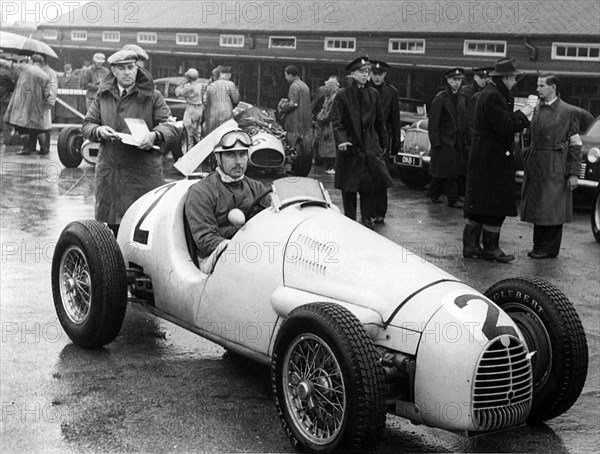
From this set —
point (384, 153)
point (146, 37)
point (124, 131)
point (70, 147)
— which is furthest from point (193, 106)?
point (146, 37)

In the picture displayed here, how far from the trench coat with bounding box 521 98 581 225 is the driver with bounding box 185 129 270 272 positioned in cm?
481

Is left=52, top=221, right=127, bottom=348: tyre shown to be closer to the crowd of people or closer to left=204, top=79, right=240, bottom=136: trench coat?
the crowd of people

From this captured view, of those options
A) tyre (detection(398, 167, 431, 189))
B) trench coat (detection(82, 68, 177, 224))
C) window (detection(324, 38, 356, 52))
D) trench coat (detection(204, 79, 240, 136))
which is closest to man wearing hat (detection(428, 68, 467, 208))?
tyre (detection(398, 167, 431, 189))

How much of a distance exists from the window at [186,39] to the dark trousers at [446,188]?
18.3 metres

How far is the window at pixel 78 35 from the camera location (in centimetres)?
3756

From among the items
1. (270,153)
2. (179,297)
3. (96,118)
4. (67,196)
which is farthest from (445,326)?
(270,153)

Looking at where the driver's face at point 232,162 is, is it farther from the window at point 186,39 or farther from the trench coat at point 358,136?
the window at point 186,39

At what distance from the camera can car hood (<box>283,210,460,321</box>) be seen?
5324 mm

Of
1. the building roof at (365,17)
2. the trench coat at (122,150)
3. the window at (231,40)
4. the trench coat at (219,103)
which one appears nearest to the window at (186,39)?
the building roof at (365,17)

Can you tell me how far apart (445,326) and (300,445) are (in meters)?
0.97

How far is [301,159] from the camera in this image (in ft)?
56.7

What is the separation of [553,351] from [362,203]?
6.76 metres

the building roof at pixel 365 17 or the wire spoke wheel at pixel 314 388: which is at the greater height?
the building roof at pixel 365 17

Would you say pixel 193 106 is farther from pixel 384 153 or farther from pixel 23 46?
pixel 384 153
